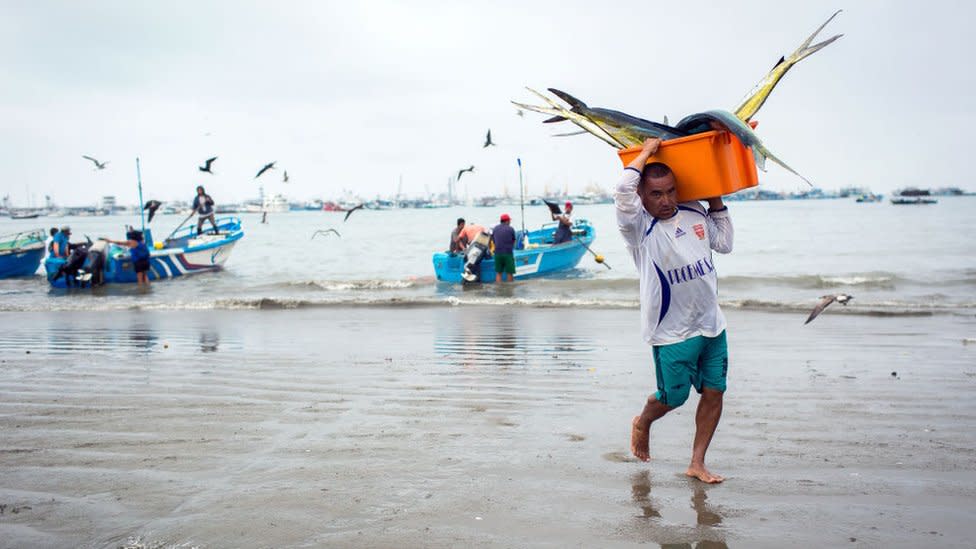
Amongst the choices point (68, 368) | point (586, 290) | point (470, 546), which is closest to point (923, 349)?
point (470, 546)

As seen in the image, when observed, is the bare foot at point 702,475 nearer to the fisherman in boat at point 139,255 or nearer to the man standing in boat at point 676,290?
the man standing in boat at point 676,290

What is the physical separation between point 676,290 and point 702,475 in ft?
3.22

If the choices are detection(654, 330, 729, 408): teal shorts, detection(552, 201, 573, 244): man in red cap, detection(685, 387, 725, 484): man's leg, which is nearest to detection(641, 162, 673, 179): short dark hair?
detection(654, 330, 729, 408): teal shorts

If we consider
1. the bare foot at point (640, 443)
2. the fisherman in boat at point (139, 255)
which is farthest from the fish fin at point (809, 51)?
the fisherman in boat at point (139, 255)

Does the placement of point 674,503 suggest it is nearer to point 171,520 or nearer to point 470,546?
point 470,546

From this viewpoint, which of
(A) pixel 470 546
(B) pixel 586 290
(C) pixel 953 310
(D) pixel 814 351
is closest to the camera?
(A) pixel 470 546

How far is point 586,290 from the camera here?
18141 millimetres

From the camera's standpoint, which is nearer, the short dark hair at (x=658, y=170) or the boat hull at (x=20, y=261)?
the short dark hair at (x=658, y=170)

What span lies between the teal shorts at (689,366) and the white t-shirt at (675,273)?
48 millimetres

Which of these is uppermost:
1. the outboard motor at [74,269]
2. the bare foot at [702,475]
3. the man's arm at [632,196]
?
the man's arm at [632,196]

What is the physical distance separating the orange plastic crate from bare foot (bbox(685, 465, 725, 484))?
1.43 metres

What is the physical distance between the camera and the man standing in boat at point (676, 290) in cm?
386

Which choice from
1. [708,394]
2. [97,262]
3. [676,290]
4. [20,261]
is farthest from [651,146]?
[20,261]

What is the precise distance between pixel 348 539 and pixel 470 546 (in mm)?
536
